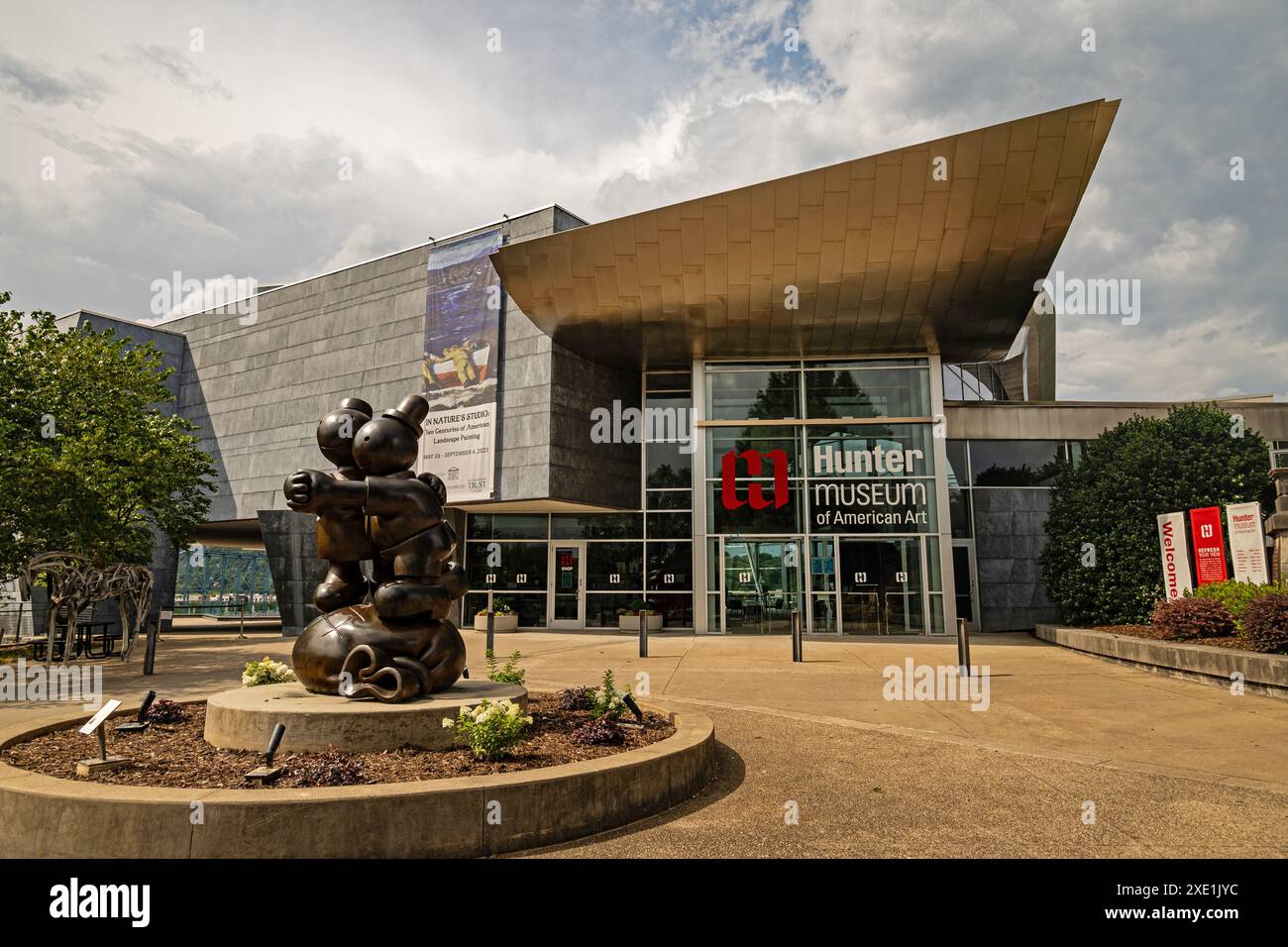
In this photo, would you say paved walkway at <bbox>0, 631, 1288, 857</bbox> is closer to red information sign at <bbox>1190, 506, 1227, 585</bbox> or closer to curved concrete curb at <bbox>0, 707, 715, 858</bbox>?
curved concrete curb at <bbox>0, 707, 715, 858</bbox>

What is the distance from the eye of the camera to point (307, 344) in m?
28.0

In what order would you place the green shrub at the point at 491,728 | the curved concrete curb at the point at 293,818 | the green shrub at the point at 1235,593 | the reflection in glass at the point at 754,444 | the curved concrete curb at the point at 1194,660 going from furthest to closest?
the reflection in glass at the point at 754,444
the green shrub at the point at 1235,593
the curved concrete curb at the point at 1194,660
the green shrub at the point at 491,728
the curved concrete curb at the point at 293,818

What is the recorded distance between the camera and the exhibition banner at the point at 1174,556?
48.9 ft

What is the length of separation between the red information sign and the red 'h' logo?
33.0ft

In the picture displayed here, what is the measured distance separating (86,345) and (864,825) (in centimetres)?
1867

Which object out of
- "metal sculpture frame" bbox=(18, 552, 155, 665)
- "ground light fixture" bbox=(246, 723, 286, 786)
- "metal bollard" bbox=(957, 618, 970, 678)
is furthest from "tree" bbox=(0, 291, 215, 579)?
"metal bollard" bbox=(957, 618, 970, 678)

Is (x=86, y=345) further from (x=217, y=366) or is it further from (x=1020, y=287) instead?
(x=1020, y=287)

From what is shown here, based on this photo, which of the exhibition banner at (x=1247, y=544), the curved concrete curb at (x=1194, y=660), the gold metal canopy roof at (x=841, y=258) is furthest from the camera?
the gold metal canopy roof at (x=841, y=258)

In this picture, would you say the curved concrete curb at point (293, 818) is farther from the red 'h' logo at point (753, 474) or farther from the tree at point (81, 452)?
the red 'h' logo at point (753, 474)

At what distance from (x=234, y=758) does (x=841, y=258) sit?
16849 mm

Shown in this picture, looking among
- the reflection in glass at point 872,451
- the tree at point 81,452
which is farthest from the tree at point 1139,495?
the tree at point 81,452

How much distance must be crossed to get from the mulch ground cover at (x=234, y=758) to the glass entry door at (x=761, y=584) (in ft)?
50.3

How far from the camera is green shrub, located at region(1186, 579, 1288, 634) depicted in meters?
12.3

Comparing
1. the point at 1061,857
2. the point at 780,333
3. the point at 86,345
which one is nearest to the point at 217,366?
the point at 86,345
